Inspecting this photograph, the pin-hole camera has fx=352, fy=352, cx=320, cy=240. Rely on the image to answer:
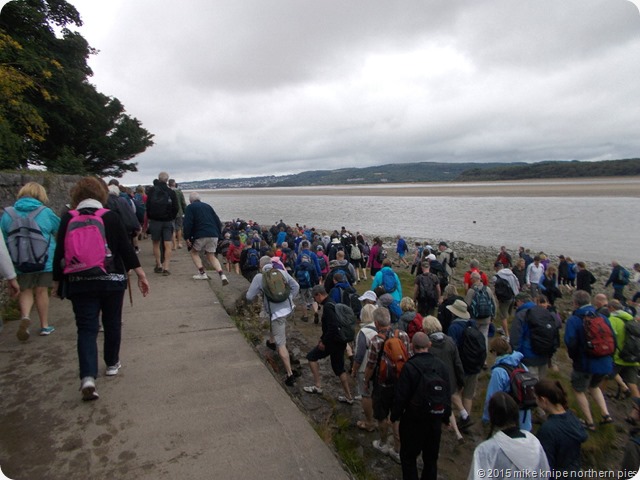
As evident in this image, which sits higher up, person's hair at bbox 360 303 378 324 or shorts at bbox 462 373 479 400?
person's hair at bbox 360 303 378 324

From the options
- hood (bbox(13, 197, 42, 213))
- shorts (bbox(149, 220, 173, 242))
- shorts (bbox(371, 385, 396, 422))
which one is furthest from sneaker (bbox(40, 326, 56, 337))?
shorts (bbox(371, 385, 396, 422))

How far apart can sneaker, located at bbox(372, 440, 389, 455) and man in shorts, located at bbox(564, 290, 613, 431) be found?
283 cm

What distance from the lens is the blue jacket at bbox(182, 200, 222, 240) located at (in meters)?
6.31

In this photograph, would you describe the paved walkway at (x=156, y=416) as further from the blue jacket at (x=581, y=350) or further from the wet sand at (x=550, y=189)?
the wet sand at (x=550, y=189)

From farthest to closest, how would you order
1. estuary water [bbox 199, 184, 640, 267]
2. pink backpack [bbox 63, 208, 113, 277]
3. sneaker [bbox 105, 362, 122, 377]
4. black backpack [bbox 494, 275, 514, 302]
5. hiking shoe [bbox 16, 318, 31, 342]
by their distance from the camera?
estuary water [bbox 199, 184, 640, 267] < black backpack [bbox 494, 275, 514, 302] < hiking shoe [bbox 16, 318, 31, 342] < sneaker [bbox 105, 362, 122, 377] < pink backpack [bbox 63, 208, 113, 277]

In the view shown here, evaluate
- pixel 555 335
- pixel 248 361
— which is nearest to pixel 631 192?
pixel 555 335

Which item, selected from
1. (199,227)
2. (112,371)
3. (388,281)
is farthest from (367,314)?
(199,227)

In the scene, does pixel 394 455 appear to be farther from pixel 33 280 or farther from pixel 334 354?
pixel 33 280

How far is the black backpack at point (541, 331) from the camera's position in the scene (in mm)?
4895

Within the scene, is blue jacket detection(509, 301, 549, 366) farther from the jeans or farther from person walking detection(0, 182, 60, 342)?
person walking detection(0, 182, 60, 342)

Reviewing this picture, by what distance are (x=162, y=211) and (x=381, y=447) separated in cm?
527

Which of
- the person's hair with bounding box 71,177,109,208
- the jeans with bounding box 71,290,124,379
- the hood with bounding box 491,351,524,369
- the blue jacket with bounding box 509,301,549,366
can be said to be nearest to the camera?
the jeans with bounding box 71,290,124,379

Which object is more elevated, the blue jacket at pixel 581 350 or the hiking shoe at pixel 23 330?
the hiking shoe at pixel 23 330

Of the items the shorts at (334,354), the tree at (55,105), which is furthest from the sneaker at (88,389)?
the tree at (55,105)
